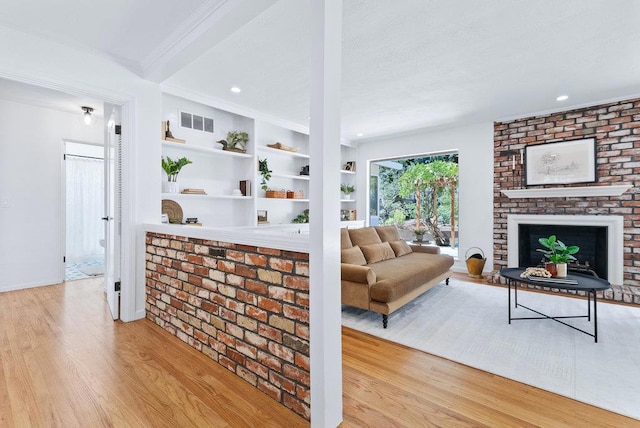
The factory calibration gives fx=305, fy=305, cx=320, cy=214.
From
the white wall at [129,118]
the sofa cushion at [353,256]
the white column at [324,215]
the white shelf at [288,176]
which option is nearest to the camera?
the white column at [324,215]

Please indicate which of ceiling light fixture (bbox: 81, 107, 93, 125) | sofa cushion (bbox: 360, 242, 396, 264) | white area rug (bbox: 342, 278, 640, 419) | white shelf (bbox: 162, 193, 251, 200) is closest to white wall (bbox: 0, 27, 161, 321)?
white shelf (bbox: 162, 193, 251, 200)

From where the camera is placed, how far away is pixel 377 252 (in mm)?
3951

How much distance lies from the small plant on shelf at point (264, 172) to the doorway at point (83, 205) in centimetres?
341

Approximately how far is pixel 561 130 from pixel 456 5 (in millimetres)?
3419

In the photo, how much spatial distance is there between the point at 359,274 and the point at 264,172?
2.50 meters

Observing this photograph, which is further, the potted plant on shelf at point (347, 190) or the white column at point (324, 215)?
the potted plant on shelf at point (347, 190)

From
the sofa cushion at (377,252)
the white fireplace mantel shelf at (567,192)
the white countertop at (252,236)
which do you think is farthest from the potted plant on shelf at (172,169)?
the white fireplace mantel shelf at (567,192)

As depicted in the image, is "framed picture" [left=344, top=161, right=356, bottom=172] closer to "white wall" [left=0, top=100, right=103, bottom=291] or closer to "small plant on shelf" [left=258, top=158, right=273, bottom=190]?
"small plant on shelf" [left=258, top=158, right=273, bottom=190]

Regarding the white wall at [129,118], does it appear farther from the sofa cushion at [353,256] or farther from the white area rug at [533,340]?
the white area rug at [533,340]

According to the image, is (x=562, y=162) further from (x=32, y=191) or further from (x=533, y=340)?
(x=32, y=191)

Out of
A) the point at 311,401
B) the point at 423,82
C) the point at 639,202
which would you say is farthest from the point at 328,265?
the point at 639,202

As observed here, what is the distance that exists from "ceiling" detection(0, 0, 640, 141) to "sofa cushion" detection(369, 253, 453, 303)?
6.85 feet

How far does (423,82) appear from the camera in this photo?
3.46 metres

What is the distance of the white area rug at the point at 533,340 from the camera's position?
191 cm
